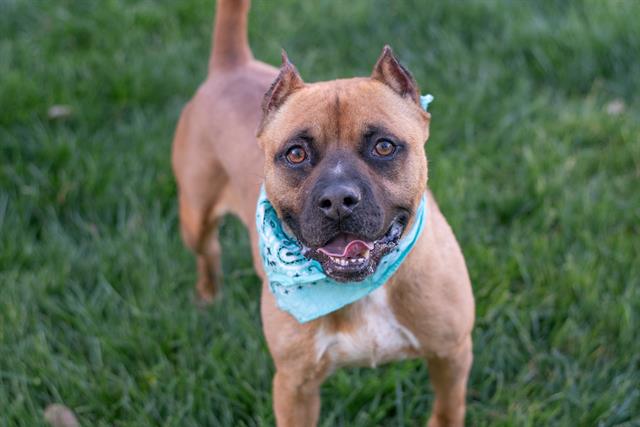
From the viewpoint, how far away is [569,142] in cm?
488

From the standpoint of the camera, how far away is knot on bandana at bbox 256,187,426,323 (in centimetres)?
289

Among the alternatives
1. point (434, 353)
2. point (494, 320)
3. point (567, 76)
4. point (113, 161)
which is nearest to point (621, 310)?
point (494, 320)

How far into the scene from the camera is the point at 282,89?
10.0 ft

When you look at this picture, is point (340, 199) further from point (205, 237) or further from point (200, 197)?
point (205, 237)

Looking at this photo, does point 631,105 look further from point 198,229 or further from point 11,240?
point 11,240

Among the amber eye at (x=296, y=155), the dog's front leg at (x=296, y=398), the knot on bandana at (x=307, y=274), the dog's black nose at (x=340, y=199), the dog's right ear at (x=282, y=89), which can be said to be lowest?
the dog's front leg at (x=296, y=398)

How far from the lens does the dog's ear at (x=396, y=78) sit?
2.95 meters

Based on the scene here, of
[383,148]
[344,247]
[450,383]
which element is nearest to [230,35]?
[383,148]

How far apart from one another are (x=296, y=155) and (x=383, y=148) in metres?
0.28

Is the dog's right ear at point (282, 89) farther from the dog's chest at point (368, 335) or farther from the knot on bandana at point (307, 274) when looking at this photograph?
the dog's chest at point (368, 335)

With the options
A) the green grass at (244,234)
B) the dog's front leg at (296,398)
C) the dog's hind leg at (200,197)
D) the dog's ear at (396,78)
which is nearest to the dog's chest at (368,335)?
the dog's front leg at (296,398)

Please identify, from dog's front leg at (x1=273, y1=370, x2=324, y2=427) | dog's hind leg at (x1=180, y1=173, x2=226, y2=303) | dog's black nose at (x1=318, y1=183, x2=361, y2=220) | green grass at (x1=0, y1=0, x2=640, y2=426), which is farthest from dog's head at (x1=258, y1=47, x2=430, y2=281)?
dog's hind leg at (x1=180, y1=173, x2=226, y2=303)

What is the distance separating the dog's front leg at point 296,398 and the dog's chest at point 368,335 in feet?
0.42

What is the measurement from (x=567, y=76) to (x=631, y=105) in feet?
1.47
